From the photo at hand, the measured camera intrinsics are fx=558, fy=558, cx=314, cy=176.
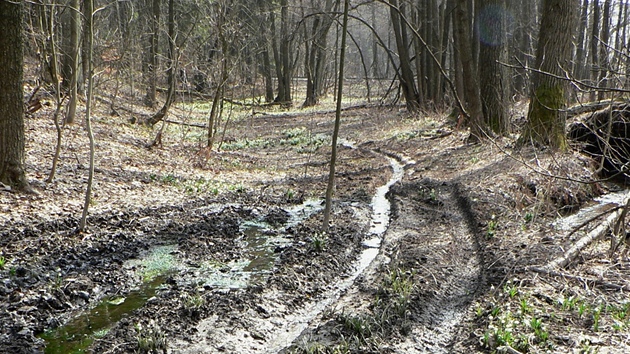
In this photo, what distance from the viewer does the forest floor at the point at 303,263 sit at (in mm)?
5332

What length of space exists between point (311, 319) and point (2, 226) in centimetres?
487

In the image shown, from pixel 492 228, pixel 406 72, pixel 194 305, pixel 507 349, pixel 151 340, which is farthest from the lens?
pixel 406 72

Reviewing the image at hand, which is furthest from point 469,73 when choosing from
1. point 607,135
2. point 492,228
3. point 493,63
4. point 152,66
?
point 152,66

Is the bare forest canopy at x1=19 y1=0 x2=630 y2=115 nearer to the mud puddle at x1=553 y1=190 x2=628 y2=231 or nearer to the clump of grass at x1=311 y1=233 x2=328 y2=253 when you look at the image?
the mud puddle at x1=553 y1=190 x2=628 y2=231

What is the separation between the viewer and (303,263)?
294 inches

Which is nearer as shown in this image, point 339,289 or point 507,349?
point 507,349

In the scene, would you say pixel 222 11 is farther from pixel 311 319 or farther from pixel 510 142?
pixel 311 319

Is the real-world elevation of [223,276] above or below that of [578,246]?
below

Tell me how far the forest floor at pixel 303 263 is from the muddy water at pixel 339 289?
39mm

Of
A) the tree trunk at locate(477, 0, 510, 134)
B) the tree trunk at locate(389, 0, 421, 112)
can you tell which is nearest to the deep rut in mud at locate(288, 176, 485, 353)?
the tree trunk at locate(477, 0, 510, 134)

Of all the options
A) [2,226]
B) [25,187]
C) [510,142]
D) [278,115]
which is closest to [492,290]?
[2,226]

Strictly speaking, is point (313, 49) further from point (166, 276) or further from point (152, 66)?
point (166, 276)

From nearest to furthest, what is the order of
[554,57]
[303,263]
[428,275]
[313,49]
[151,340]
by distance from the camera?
[151,340] < [428,275] < [303,263] < [554,57] < [313,49]

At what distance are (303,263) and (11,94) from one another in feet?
18.5
